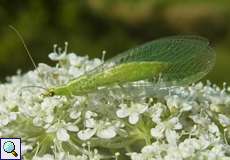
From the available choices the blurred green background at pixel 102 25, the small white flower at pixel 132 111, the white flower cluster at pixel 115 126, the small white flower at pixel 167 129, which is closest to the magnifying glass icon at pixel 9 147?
the white flower cluster at pixel 115 126

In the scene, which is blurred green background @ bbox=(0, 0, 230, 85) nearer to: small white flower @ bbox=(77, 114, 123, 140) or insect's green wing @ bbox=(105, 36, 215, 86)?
insect's green wing @ bbox=(105, 36, 215, 86)

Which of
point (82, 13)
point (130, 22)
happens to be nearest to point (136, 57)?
point (82, 13)

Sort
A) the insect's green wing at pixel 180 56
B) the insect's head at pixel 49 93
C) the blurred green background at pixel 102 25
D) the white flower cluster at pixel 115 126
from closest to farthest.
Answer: the white flower cluster at pixel 115 126 → the insect's head at pixel 49 93 → the insect's green wing at pixel 180 56 → the blurred green background at pixel 102 25

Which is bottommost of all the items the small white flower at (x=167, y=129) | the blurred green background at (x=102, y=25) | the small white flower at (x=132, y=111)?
the small white flower at (x=167, y=129)

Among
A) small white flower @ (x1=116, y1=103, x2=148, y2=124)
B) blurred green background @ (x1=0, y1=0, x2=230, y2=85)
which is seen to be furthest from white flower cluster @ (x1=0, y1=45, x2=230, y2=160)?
blurred green background @ (x1=0, y1=0, x2=230, y2=85)

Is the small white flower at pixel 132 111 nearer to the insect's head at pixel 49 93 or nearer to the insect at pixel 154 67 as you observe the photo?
the insect at pixel 154 67

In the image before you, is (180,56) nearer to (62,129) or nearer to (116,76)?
(116,76)

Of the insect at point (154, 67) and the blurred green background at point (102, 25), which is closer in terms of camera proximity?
the insect at point (154, 67)

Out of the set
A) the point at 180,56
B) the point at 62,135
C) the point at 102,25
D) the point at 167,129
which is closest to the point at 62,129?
the point at 62,135
